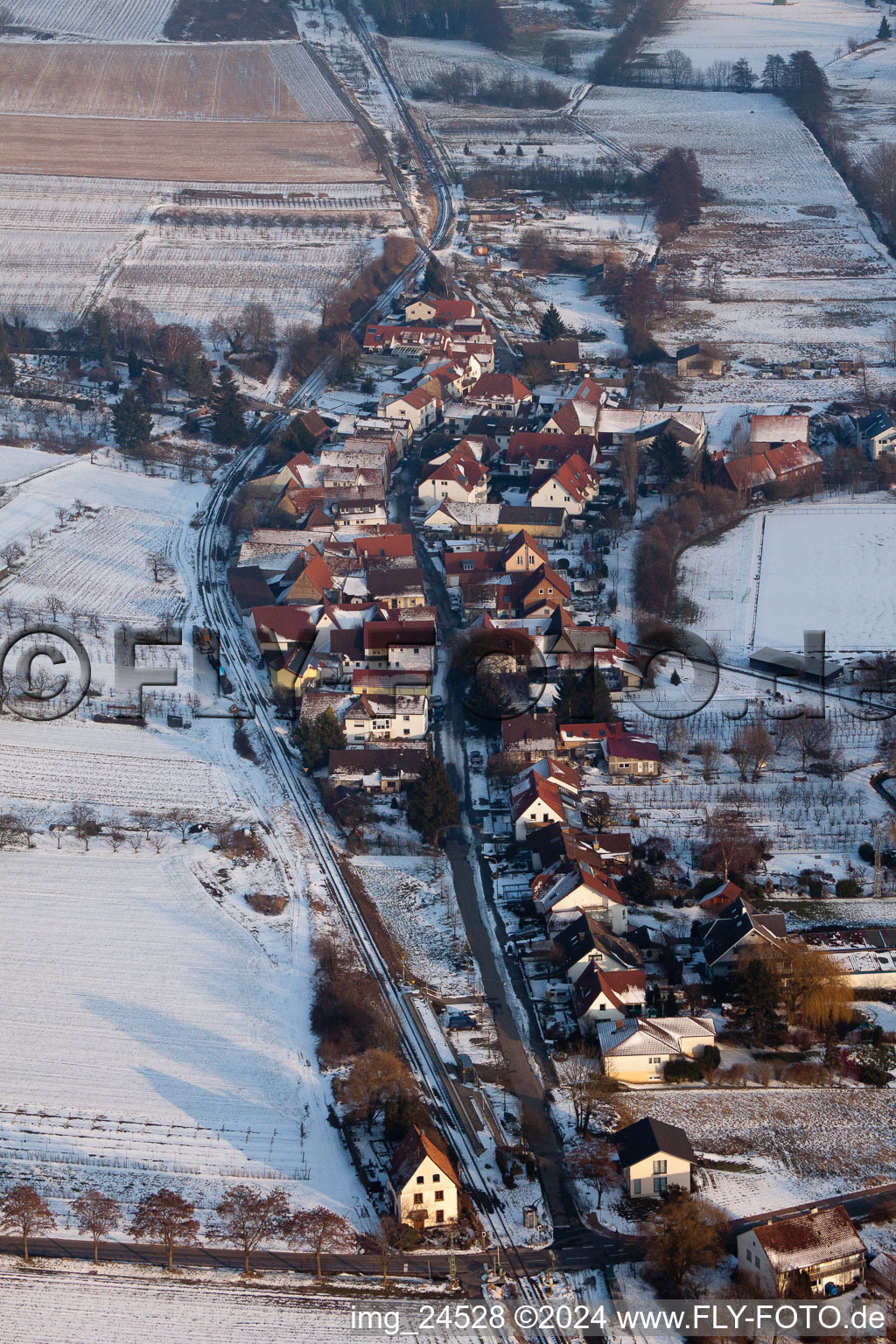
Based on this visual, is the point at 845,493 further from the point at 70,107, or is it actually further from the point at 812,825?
the point at 70,107

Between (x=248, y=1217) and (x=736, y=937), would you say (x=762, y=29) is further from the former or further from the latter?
(x=248, y=1217)

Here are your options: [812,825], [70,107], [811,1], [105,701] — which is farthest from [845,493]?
[811,1]

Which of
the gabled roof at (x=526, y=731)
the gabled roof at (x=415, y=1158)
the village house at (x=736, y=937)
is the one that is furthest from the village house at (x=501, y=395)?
the gabled roof at (x=415, y=1158)

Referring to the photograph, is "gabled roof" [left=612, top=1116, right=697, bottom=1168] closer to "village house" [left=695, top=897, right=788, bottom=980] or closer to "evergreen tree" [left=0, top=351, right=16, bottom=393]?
"village house" [left=695, top=897, right=788, bottom=980]

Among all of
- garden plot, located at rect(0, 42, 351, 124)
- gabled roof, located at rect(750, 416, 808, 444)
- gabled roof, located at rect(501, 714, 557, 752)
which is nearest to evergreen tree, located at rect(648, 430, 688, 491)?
gabled roof, located at rect(750, 416, 808, 444)

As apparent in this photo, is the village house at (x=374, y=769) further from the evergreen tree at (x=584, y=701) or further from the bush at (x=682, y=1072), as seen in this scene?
the bush at (x=682, y=1072)

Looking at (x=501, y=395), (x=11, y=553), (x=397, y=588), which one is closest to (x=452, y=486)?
(x=397, y=588)
